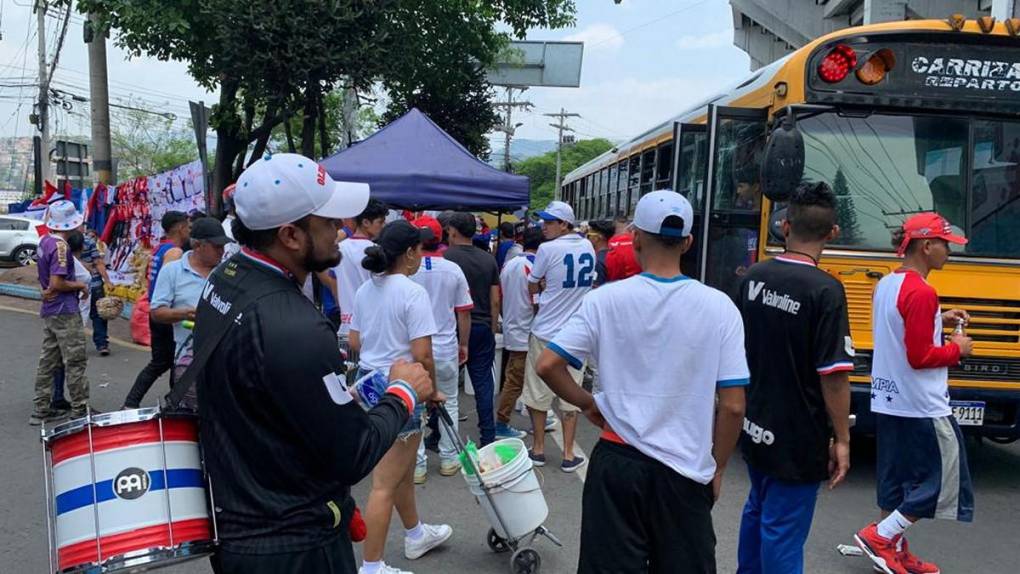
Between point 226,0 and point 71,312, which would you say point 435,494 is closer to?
point 71,312

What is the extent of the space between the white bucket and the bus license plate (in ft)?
10.3

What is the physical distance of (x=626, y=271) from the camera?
6668 mm

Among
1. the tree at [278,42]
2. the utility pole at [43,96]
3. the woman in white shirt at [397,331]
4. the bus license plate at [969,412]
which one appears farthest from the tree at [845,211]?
the utility pole at [43,96]

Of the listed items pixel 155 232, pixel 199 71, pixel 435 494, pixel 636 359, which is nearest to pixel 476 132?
pixel 199 71

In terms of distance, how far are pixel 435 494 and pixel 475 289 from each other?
1801 millimetres

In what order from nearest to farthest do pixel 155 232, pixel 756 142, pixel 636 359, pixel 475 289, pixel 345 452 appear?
1. pixel 345 452
2. pixel 636 359
3. pixel 756 142
4. pixel 475 289
5. pixel 155 232

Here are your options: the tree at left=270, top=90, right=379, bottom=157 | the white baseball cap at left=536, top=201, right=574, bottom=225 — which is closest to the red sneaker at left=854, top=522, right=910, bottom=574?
the white baseball cap at left=536, top=201, right=574, bottom=225

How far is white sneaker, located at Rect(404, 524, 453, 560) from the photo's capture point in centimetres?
436

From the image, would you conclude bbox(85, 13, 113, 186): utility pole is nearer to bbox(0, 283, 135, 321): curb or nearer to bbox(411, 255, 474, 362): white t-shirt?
bbox(0, 283, 135, 321): curb

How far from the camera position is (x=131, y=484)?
209 centimetres

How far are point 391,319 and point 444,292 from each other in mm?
1522

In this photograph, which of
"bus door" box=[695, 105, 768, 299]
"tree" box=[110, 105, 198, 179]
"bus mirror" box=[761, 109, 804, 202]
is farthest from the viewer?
"tree" box=[110, 105, 198, 179]

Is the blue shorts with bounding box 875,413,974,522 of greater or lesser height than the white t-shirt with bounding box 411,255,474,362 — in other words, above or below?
below

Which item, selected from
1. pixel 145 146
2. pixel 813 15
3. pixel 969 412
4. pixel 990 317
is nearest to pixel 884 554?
pixel 969 412
